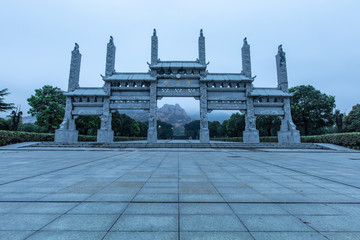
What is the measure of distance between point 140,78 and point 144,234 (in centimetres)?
2548

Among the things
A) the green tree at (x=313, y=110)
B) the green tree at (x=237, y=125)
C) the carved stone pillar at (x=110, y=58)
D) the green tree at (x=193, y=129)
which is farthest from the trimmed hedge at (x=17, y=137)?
the green tree at (x=193, y=129)

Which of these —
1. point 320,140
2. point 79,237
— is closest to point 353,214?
point 79,237

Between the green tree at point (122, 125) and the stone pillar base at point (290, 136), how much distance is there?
3786 cm

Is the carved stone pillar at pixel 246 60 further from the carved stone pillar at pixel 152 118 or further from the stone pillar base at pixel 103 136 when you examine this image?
the stone pillar base at pixel 103 136

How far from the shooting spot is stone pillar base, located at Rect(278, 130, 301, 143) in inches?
942

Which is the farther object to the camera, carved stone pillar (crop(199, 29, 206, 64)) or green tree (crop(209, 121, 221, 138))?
green tree (crop(209, 121, 221, 138))

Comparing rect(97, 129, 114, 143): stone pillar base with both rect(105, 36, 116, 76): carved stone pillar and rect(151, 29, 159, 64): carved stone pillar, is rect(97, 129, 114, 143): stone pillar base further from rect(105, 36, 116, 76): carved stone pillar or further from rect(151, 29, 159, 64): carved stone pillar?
rect(151, 29, 159, 64): carved stone pillar

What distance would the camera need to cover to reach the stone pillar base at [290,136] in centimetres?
2394

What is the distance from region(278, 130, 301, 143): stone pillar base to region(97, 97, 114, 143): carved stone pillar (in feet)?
84.5

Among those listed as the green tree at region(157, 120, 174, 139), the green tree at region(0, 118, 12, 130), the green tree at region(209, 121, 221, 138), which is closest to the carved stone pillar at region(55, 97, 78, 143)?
the green tree at region(0, 118, 12, 130)

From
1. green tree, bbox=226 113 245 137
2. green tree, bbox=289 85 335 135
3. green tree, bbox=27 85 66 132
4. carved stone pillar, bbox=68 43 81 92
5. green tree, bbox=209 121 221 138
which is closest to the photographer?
carved stone pillar, bbox=68 43 81 92

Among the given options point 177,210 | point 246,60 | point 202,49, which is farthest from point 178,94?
point 177,210

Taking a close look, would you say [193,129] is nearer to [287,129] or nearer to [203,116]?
[287,129]

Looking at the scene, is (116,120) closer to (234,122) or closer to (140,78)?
(140,78)
